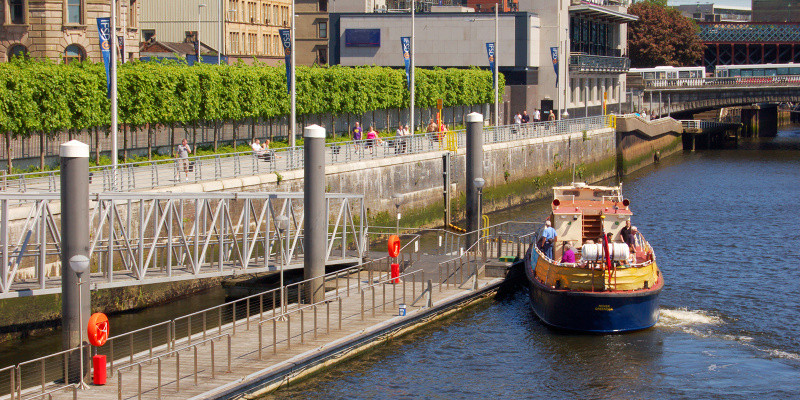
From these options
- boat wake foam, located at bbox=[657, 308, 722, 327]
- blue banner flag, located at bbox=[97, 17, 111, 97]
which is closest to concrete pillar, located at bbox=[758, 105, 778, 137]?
boat wake foam, located at bbox=[657, 308, 722, 327]

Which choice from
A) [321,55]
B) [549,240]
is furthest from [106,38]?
[321,55]

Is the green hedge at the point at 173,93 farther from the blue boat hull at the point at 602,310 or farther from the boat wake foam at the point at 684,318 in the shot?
the boat wake foam at the point at 684,318

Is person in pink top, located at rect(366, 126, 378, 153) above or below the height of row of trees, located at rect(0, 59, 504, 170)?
below

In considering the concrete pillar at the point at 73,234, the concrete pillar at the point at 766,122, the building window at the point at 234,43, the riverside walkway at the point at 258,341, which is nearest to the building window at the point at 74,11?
the riverside walkway at the point at 258,341

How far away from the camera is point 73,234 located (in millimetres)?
22609

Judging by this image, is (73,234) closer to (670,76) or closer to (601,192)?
(601,192)

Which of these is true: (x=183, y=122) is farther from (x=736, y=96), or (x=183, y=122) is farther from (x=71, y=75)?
(x=736, y=96)

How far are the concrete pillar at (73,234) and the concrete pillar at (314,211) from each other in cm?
836

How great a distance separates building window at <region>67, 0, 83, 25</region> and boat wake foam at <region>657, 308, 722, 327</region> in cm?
4172

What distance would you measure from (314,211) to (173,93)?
19705 millimetres

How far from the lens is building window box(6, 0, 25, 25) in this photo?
62312 millimetres

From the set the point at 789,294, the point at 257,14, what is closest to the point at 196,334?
the point at 789,294

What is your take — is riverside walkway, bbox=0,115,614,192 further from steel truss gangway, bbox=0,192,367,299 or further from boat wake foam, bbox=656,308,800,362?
boat wake foam, bbox=656,308,800,362

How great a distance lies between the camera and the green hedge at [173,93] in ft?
132
